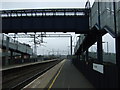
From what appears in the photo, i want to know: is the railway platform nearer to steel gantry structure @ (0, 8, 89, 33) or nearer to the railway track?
the railway track

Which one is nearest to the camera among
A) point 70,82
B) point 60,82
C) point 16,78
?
point 60,82

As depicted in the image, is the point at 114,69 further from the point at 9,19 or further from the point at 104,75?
the point at 9,19


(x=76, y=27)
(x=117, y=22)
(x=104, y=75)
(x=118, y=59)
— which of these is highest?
(x=76, y=27)

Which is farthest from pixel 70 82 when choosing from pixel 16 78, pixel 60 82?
pixel 16 78

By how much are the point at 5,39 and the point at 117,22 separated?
34295 millimetres

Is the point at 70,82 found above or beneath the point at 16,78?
above

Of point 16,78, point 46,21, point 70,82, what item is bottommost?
point 16,78

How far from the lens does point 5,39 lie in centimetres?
3947

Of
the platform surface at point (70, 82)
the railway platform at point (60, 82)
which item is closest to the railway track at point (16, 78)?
the railway platform at point (60, 82)

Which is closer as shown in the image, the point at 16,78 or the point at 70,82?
the point at 70,82

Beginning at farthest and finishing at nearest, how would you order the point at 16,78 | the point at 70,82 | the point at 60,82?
1. the point at 16,78
2. the point at 70,82
3. the point at 60,82

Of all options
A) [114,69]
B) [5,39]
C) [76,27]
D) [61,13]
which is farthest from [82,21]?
[5,39]

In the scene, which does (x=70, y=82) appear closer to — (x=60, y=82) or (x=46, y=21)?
(x=60, y=82)

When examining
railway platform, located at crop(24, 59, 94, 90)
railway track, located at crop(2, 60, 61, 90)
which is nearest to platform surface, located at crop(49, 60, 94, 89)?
railway platform, located at crop(24, 59, 94, 90)
